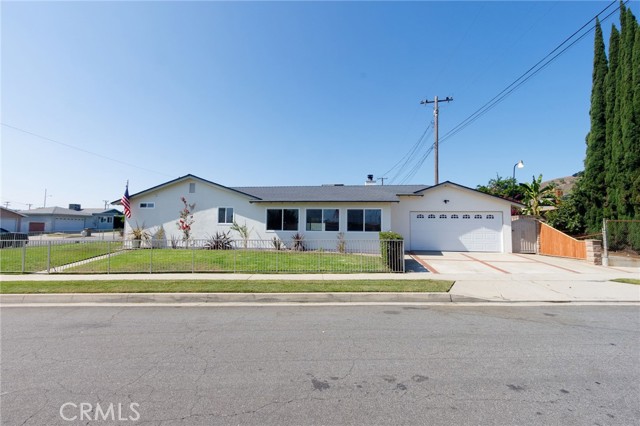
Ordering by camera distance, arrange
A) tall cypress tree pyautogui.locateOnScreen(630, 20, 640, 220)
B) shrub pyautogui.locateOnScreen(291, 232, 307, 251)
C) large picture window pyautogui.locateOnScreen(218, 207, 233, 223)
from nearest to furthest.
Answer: tall cypress tree pyautogui.locateOnScreen(630, 20, 640, 220)
shrub pyautogui.locateOnScreen(291, 232, 307, 251)
large picture window pyautogui.locateOnScreen(218, 207, 233, 223)

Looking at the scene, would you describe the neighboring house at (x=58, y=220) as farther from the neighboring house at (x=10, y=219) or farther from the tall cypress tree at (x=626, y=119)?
the tall cypress tree at (x=626, y=119)

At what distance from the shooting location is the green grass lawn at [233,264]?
414 inches

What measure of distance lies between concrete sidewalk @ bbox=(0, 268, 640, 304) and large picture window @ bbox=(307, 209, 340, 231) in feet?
24.3

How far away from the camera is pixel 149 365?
12.2 ft

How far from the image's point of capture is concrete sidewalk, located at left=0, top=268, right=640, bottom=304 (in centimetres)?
709

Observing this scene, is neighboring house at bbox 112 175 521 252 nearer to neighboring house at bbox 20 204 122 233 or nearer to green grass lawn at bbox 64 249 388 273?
green grass lawn at bbox 64 249 388 273

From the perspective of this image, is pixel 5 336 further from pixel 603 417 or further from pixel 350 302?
pixel 603 417

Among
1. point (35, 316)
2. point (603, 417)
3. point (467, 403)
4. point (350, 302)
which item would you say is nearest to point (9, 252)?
point (35, 316)

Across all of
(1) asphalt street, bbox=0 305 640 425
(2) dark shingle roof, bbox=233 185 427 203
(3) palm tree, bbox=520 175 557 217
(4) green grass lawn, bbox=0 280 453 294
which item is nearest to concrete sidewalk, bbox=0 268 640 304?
(4) green grass lawn, bbox=0 280 453 294

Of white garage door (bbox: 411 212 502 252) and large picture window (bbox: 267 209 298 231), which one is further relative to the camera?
large picture window (bbox: 267 209 298 231)

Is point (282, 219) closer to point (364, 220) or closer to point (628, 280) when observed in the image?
point (364, 220)

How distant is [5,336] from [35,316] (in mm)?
1321

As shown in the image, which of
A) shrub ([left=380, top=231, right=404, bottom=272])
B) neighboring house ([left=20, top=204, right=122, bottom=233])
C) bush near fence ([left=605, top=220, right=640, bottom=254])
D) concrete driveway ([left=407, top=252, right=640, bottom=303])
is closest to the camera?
concrete driveway ([left=407, top=252, right=640, bottom=303])

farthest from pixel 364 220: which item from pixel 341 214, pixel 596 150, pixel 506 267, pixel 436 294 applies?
pixel 596 150
